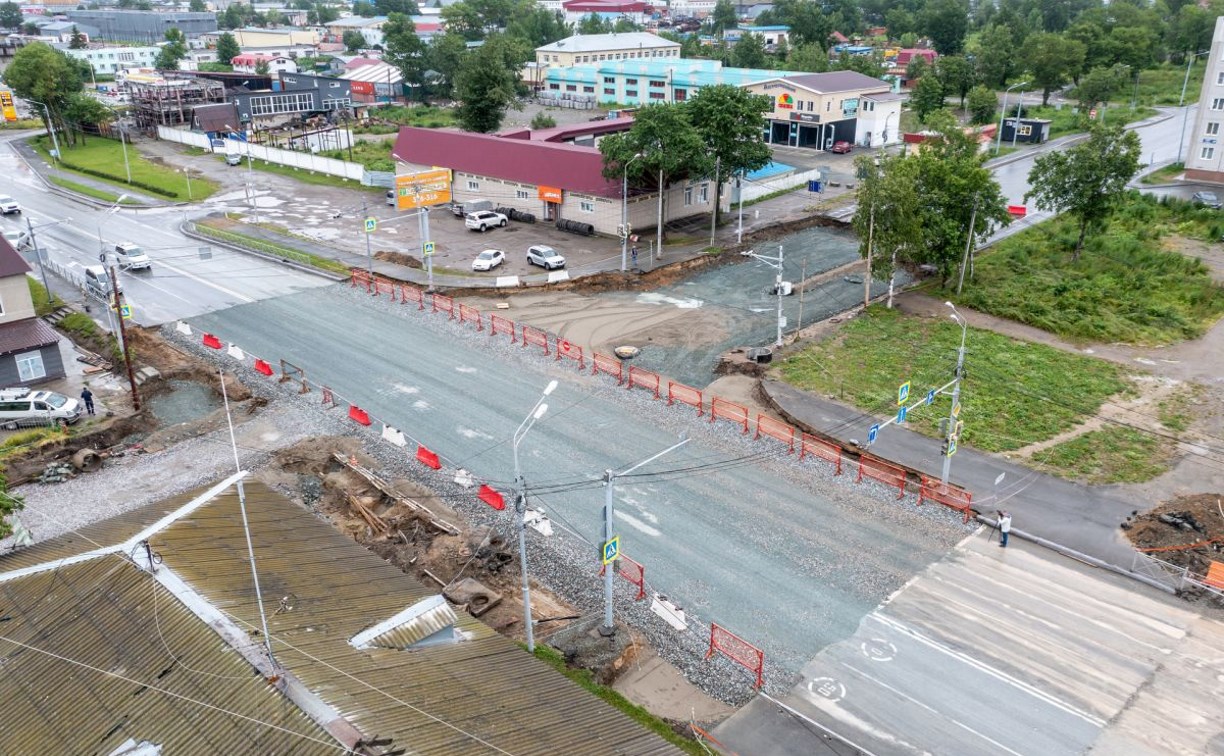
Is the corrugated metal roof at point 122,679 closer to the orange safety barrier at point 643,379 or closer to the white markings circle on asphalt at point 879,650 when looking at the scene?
the white markings circle on asphalt at point 879,650

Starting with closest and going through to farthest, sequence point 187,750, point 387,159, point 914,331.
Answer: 1. point 187,750
2. point 914,331
3. point 387,159

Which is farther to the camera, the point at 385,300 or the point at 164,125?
the point at 164,125

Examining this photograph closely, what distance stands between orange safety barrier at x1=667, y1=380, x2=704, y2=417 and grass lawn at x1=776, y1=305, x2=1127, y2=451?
14.6ft

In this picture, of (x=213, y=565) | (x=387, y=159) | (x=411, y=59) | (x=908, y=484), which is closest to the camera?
(x=213, y=565)

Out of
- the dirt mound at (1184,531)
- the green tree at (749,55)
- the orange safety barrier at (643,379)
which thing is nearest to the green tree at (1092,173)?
the dirt mound at (1184,531)

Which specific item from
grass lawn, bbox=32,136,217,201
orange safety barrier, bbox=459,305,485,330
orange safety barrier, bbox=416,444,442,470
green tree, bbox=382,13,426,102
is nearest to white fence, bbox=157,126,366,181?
grass lawn, bbox=32,136,217,201

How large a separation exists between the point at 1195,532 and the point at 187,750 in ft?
92.3

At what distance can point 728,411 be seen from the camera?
3588 cm

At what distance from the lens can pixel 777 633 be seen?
23.7 m

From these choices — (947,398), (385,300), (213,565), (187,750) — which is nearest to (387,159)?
(385,300)

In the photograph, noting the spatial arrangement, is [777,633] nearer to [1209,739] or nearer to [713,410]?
[1209,739]

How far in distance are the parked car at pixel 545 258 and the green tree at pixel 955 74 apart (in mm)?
71959

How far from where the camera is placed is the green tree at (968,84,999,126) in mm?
91125

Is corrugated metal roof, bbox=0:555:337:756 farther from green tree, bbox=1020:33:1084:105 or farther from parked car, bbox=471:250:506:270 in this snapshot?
green tree, bbox=1020:33:1084:105
